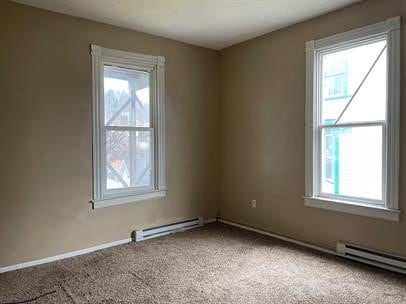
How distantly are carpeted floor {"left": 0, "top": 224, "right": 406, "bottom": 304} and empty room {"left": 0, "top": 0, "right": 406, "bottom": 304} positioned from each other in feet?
0.07

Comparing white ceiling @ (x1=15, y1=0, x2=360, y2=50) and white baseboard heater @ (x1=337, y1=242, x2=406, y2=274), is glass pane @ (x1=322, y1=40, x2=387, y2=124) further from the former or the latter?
white baseboard heater @ (x1=337, y1=242, x2=406, y2=274)

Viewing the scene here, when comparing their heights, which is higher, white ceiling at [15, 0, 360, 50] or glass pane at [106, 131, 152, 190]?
white ceiling at [15, 0, 360, 50]

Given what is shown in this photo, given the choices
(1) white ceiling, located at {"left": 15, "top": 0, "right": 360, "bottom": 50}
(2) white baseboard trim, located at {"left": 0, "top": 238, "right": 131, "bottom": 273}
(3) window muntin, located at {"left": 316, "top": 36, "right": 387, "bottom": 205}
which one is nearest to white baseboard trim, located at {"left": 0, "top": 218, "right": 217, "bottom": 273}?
(2) white baseboard trim, located at {"left": 0, "top": 238, "right": 131, "bottom": 273}

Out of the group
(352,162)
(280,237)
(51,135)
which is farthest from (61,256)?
(352,162)

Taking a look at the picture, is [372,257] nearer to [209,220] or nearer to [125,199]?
[209,220]

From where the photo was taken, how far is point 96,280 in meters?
2.89

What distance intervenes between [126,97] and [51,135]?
1.03 m

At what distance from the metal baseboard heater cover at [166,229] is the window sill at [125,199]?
0.41 metres

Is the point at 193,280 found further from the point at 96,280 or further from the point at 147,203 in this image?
the point at 147,203

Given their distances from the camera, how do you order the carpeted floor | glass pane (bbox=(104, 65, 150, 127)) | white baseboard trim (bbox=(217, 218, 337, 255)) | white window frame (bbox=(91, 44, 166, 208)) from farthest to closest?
glass pane (bbox=(104, 65, 150, 127)) → white window frame (bbox=(91, 44, 166, 208)) → white baseboard trim (bbox=(217, 218, 337, 255)) → the carpeted floor

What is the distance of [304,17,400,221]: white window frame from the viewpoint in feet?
9.70

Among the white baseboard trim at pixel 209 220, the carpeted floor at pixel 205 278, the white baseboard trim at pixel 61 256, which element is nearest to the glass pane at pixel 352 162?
the carpeted floor at pixel 205 278

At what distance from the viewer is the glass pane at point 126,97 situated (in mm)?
3824

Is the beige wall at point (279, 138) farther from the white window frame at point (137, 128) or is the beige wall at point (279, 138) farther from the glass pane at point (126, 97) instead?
the glass pane at point (126, 97)
